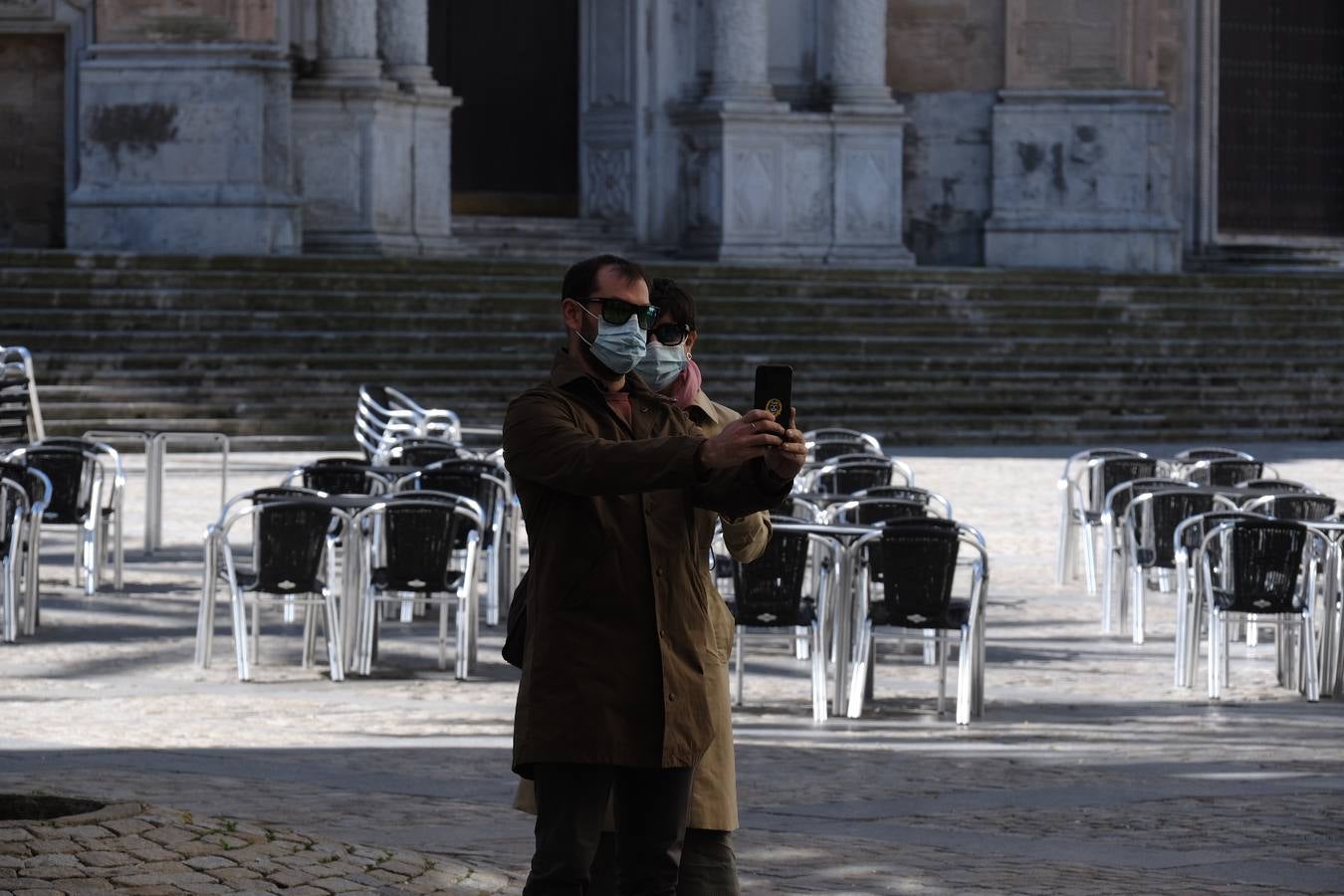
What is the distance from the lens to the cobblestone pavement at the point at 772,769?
6.36m

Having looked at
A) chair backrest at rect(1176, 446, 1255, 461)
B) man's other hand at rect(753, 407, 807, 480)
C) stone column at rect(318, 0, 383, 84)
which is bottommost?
chair backrest at rect(1176, 446, 1255, 461)

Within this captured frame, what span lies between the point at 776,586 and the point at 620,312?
5.68m

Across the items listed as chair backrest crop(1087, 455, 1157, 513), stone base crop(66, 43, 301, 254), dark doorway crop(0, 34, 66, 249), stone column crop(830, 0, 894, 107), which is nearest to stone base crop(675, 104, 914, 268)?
stone column crop(830, 0, 894, 107)

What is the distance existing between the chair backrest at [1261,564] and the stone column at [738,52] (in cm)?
2101

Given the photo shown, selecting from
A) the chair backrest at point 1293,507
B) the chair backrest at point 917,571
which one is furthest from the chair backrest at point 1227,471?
the chair backrest at point 917,571

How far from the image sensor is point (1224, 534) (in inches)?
420

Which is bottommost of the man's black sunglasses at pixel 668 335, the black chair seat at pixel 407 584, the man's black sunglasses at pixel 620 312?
the black chair seat at pixel 407 584

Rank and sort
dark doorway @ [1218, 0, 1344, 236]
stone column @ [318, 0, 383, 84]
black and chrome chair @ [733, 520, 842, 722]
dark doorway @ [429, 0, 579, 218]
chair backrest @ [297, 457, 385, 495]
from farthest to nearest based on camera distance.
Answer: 1. dark doorway @ [1218, 0, 1344, 236]
2. dark doorway @ [429, 0, 579, 218]
3. stone column @ [318, 0, 383, 84]
4. chair backrest @ [297, 457, 385, 495]
5. black and chrome chair @ [733, 520, 842, 722]

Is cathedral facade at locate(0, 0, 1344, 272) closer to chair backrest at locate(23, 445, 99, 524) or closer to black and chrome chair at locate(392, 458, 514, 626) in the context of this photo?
chair backrest at locate(23, 445, 99, 524)

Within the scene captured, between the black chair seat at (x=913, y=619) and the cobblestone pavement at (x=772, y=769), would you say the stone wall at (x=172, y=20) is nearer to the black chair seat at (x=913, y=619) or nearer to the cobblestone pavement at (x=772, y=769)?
the cobblestone pavement at (x=772, y=769)

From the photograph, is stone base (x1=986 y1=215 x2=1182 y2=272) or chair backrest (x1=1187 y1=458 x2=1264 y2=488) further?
stone base (x1=986 y1=215 x2=1182 y2=272)

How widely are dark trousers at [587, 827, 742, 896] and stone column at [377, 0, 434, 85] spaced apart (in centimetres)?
2552

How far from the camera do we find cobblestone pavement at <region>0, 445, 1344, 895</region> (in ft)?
20.9

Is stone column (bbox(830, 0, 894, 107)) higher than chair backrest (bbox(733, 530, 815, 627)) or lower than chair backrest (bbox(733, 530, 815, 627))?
higher
